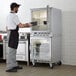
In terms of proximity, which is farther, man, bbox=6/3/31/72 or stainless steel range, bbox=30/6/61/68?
stainless steel range, bbox=30/6/61/68

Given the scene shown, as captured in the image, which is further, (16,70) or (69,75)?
(16,70)

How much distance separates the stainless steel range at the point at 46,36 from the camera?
6.46 m

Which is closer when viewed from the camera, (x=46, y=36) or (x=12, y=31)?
(x=12, y=31)

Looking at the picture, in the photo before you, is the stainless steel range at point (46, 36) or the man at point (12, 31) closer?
the man at point (12, 31)

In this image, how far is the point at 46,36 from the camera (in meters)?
6.47

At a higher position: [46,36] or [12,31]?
[12,31]

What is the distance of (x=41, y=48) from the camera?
6.62 meters

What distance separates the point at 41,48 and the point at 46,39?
1.05ft

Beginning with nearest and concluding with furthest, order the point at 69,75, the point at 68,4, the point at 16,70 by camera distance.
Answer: the point at 69,75
the point at 16,70
the point at 68,4

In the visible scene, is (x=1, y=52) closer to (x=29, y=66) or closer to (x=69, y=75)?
(x=29, y=66)

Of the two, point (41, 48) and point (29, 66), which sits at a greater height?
point (41, 48)

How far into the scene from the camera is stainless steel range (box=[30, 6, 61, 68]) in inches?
254

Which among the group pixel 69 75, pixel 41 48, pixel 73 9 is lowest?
pixel 69 75

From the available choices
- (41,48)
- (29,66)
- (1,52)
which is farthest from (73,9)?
(1,52)
